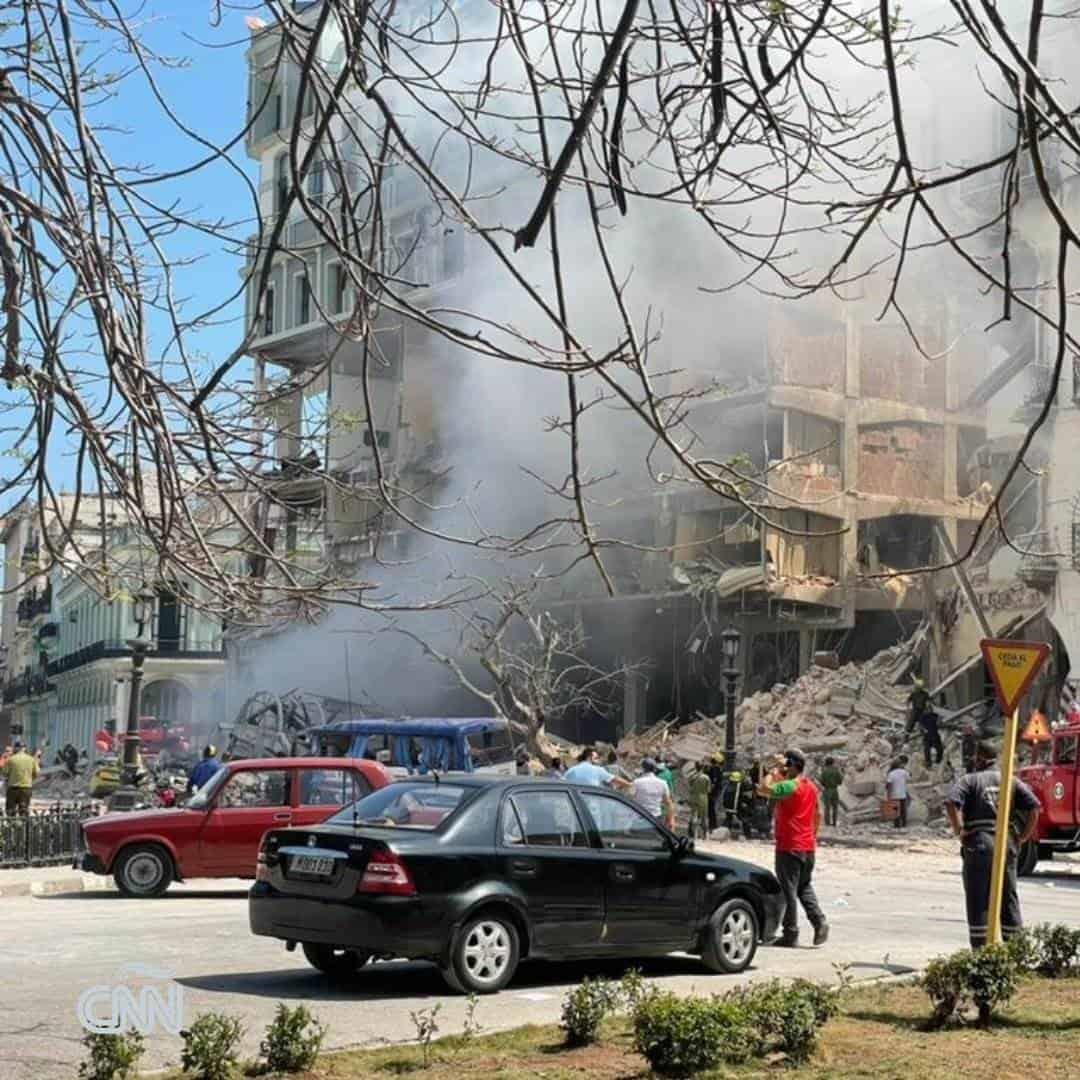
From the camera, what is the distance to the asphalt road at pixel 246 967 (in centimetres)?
891

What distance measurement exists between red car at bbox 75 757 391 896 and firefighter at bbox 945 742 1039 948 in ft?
24.3

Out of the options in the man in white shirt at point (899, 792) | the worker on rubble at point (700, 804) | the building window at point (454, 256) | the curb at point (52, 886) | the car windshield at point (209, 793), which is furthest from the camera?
the man in white shirt at point (899, 792)

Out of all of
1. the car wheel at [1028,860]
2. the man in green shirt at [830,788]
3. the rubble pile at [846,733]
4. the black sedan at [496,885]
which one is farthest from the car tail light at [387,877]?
the rubble pile at [846,733]

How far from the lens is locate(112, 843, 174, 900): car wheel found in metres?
16.9

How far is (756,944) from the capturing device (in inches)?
475

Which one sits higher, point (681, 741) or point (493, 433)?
point (493, 433)

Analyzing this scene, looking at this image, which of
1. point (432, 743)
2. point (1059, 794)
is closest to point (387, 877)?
point (1059, 794)

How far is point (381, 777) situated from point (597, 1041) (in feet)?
30.3

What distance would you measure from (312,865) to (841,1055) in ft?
12.7

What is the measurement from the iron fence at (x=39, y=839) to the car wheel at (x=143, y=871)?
11.1ft

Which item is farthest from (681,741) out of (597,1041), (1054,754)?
(597,1041)

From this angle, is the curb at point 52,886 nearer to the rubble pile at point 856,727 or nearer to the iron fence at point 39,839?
the iron fence at point 39,839

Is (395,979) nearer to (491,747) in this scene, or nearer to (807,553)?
(491,747)

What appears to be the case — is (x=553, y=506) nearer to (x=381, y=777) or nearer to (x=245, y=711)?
(x=245, y=711)
